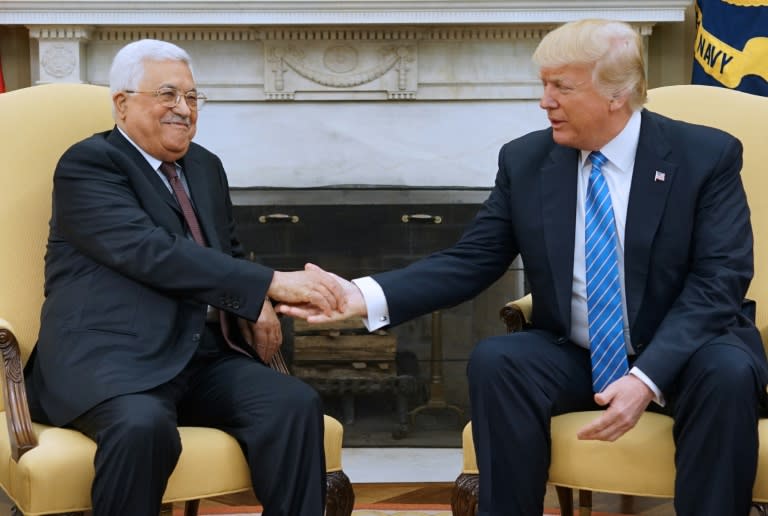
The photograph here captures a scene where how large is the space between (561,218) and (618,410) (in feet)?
1.47

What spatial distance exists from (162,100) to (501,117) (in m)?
1.96

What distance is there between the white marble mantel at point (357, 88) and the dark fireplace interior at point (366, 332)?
15cm

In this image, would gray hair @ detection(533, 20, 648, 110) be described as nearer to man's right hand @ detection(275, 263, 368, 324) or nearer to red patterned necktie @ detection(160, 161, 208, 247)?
man's right hand @ detection(275, 263, 368, 324)

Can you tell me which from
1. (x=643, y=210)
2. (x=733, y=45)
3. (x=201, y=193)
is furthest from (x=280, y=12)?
(x=643, y=210)

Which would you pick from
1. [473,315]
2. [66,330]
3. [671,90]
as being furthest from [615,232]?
[473,315]

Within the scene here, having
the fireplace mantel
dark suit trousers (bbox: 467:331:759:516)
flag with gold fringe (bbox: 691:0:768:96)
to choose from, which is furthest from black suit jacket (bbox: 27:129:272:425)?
flag with gold fringe (bbox: 691:0:768:96)

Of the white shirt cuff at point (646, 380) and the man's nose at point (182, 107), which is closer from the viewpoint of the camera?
the white shirt cuff at point (646, 380)

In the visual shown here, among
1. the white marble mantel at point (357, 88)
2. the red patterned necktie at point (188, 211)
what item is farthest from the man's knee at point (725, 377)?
the white marble mantel at point (357, 88)

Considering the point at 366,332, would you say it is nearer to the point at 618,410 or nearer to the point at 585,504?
the point at 585,504

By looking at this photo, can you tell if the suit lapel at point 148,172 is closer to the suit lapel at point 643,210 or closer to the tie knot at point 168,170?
the tie knot at point 168,170

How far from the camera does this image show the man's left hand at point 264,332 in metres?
2.41

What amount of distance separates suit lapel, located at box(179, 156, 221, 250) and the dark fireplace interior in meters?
1.41

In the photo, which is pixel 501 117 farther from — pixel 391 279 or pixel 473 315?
pixel 391 279

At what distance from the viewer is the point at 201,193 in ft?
8.26
